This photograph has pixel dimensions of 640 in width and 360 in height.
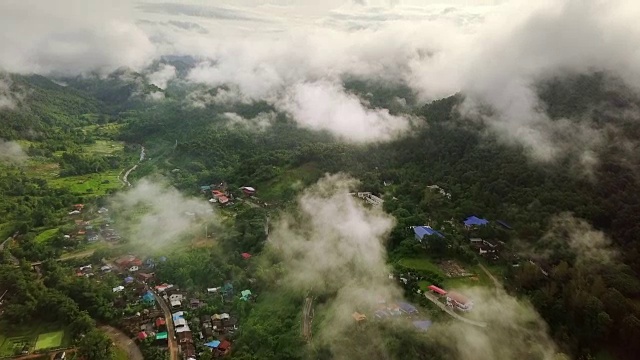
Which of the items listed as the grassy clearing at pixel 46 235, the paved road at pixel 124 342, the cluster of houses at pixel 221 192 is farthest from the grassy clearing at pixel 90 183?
the paved road at pixel 124 342

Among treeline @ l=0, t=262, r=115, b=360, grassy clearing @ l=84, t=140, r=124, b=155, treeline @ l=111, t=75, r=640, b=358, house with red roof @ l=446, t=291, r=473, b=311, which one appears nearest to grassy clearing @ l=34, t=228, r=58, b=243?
treeline @ l=0, t=262, r=115, b=360

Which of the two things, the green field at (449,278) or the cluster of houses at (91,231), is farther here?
the cluster of houses at (91,231)

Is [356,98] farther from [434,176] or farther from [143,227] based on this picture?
[143,227]

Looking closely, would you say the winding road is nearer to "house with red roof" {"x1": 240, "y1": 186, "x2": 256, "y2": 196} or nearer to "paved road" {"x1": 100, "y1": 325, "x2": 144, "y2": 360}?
"house with red roof" {"x1": 240, "y1": 186, "x2": 256, "y2": 196}

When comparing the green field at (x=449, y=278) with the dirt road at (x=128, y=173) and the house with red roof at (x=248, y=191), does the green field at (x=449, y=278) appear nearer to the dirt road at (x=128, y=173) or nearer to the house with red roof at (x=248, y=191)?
the house with red roof at (x=248, y=191)

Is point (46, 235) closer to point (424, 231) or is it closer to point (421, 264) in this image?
point (421, 264)

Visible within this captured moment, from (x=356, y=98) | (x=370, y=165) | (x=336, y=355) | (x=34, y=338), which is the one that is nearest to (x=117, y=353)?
(x=34, y=338)

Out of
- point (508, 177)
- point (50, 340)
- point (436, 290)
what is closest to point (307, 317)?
point (436, 290)
